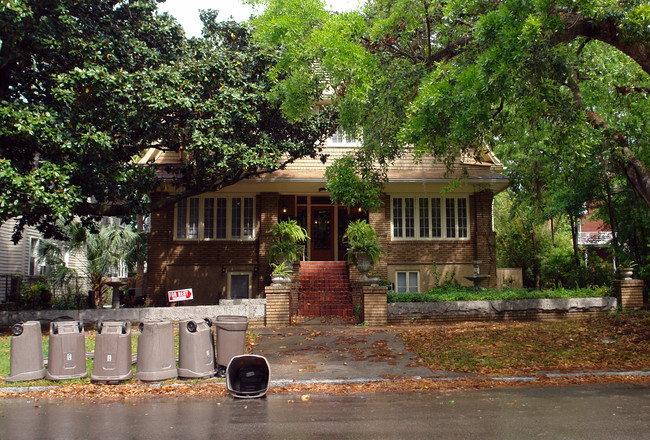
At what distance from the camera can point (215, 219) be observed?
753 inches

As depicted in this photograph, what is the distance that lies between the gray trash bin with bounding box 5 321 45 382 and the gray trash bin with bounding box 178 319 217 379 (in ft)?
7.74

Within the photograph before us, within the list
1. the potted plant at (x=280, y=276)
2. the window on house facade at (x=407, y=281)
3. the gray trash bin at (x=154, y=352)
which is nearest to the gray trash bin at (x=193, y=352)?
the gray trash bin at (x=154, y=352)

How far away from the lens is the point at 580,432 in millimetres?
5781

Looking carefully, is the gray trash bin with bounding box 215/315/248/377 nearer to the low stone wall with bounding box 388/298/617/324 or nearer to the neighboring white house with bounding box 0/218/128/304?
the low stone wall with bounding box 388/298/617/324

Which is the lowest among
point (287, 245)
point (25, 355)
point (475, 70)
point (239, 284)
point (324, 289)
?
point (25, 355)

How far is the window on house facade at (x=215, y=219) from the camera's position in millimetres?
19000

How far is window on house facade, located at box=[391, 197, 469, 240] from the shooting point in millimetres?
19281

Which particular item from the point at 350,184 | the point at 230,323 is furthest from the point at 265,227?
the point at 230,323

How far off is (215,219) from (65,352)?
35.1ft

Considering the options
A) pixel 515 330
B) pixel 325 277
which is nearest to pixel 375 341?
pixel 515 330

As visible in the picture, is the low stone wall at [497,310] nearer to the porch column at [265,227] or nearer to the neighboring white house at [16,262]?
the porch column at [265,227]

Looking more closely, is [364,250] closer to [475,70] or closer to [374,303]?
[374,303]

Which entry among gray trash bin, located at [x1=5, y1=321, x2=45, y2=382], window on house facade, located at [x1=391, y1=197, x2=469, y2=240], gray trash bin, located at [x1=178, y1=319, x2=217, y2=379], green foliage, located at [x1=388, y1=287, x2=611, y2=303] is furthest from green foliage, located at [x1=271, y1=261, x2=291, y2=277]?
gray trash bin, located at [x1=5, y1=321, x2=45, y2=382]

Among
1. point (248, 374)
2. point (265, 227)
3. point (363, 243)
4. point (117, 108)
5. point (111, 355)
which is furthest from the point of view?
point (265, 227)
